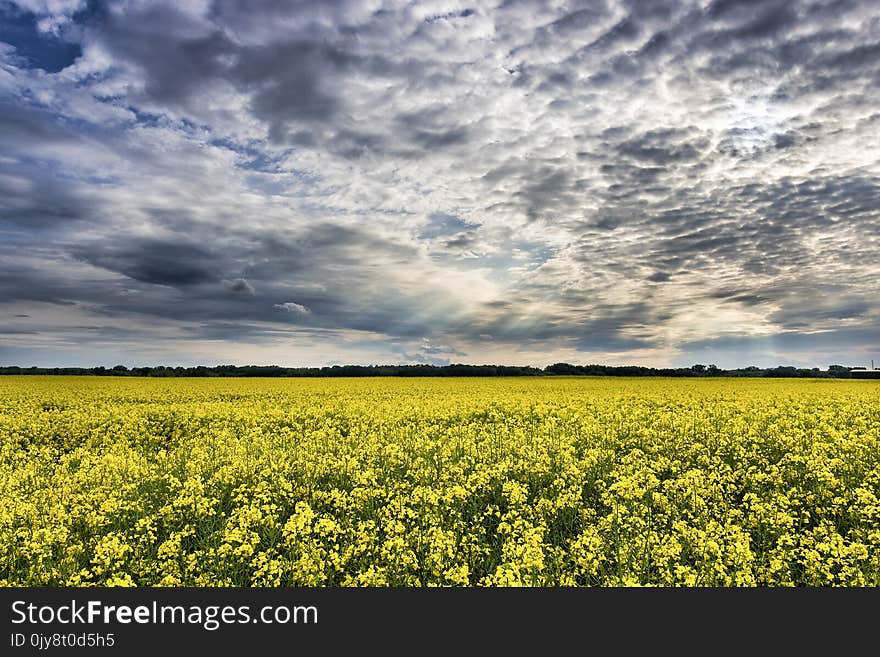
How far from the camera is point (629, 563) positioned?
8148mm

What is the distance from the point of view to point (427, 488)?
10703 millimetres

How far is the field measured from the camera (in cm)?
810

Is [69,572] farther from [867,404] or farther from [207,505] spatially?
[867,404]

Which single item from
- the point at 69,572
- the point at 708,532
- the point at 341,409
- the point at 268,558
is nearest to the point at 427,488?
the point at 268,558

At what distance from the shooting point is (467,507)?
Result: 10969 mm

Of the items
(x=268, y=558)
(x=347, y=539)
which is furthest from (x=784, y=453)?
(x=268, y=558)

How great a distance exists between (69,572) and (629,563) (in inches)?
331

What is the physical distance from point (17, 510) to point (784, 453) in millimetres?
16995

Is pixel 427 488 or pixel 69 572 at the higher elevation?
pixel 427 488

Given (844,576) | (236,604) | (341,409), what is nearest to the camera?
(236,604)

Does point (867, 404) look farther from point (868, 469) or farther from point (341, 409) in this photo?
point (341, 409)

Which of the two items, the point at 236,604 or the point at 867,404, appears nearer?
the point at 236,604

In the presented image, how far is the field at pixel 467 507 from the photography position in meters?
8.10

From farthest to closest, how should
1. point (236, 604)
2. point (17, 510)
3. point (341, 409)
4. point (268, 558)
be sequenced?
point (341, 409), point (17, 510), point (268, 558), point (236, 604)
